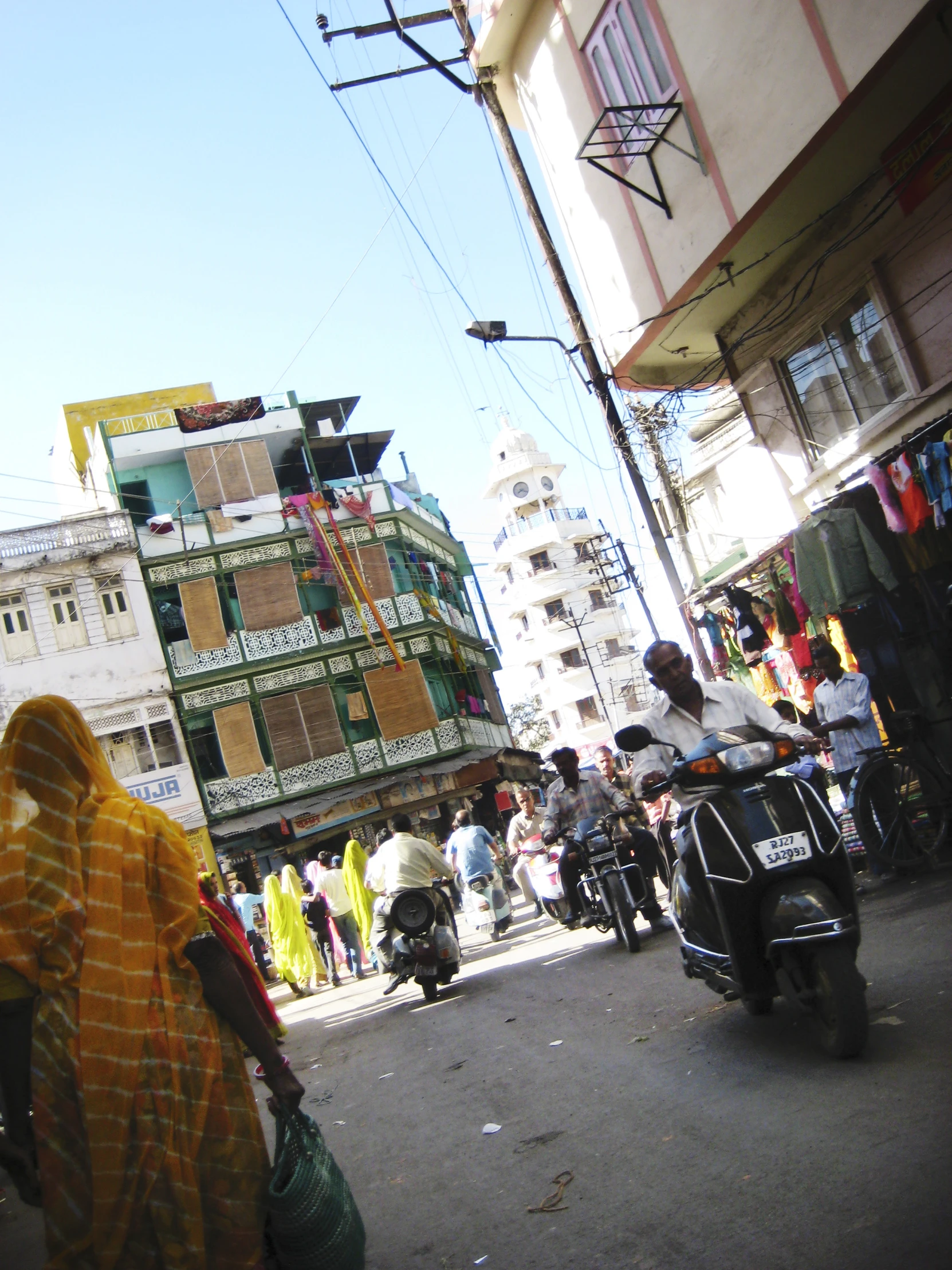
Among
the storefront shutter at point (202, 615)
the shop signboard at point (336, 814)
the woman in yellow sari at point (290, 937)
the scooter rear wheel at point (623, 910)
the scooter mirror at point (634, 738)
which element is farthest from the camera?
the storefront shutter at point (202, 615)

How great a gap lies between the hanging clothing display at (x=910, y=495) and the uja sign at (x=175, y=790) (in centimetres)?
2342

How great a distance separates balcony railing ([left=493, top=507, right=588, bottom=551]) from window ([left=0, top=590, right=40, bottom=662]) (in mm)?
39338

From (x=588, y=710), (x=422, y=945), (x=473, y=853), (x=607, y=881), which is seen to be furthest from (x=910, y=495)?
(x=588, y=710)

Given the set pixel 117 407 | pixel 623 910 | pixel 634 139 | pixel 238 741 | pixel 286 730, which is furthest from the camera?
pixel 117 407

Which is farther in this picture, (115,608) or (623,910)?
(115,608)

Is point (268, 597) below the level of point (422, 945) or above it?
above

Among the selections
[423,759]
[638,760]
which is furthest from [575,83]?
[423,759]

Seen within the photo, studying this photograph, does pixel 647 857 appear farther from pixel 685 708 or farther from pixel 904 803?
pixel 685 708

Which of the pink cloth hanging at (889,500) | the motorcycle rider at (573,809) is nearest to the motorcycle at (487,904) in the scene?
the motorcycle rider at (573,809)

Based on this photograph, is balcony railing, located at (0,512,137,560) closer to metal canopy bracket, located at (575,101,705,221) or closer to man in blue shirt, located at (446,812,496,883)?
man in blue shirt, located at (446,812,496,883)

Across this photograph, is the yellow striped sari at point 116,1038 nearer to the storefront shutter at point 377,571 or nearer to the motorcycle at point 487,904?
the motorcycle at point 487,904

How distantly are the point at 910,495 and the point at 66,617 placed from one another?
25.9 meters

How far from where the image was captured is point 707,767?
4363 millimetres

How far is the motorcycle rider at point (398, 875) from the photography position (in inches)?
390
